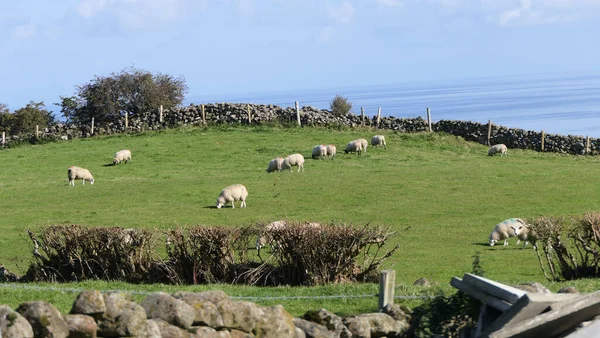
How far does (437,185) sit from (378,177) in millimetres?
3689

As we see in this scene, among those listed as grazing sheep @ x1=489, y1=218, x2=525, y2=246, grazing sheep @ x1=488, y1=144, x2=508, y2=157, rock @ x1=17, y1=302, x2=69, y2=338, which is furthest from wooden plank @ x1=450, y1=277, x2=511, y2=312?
grazing sheep @ x1=488, y1=144, x2=508, y2=157

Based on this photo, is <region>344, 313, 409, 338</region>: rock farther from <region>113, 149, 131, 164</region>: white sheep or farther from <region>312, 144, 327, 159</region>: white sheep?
<region>113, 149, 131, 164</region>: white sheep

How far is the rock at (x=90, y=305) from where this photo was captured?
11148mm

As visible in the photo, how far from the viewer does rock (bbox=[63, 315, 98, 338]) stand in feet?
35.5

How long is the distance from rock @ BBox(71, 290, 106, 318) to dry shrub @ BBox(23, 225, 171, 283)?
910 cm

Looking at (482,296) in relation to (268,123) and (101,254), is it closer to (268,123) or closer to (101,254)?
(101,254)

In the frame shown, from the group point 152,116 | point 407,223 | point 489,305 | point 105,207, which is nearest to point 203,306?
point 489,305

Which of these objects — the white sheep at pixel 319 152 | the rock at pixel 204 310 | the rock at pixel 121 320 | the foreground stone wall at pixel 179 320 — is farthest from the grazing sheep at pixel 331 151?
the rock at pixel 121 320

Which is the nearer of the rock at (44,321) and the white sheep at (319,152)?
the rock at (44,321)

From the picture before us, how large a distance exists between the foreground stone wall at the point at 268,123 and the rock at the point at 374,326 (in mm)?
48764

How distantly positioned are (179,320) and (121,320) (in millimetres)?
939

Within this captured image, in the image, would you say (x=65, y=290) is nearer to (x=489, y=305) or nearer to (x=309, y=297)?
(x=309, y=297)

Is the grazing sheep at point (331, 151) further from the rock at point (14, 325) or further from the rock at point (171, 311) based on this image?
the rock at point (14, 325)

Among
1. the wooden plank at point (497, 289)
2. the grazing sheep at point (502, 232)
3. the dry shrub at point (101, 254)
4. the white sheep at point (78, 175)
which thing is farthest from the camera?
the white sheep at point (78, 175)
